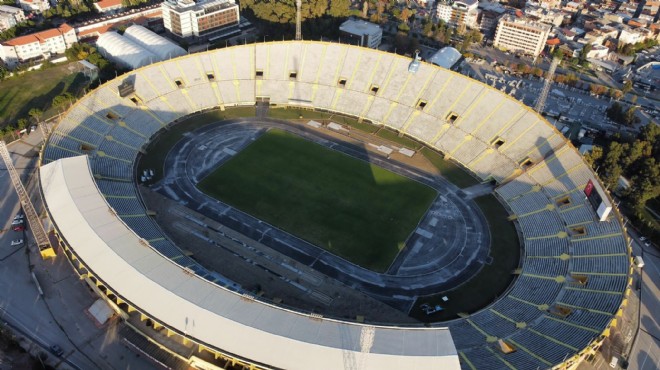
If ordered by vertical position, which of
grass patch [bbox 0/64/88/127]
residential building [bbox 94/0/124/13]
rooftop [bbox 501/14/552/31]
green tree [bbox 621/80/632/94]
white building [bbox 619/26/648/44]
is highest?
rooftop [bbox 501/14/552/31]

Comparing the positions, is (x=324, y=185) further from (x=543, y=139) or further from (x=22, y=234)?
(x=22, y=234)

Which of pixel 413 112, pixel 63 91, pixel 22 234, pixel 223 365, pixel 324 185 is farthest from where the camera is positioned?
pixel 63 91

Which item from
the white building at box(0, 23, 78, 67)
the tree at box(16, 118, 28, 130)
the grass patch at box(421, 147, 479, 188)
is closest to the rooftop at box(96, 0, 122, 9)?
the white building at box(0, 23, 78, 67)

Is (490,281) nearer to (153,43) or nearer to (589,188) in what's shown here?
(589,188)

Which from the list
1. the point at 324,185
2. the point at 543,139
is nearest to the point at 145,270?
the point at 324,185

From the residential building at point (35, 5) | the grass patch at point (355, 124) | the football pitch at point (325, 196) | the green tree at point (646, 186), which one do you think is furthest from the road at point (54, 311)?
the residential building at point (35, 5)

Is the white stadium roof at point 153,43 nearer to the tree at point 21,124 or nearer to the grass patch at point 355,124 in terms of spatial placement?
the tree at point 21,124

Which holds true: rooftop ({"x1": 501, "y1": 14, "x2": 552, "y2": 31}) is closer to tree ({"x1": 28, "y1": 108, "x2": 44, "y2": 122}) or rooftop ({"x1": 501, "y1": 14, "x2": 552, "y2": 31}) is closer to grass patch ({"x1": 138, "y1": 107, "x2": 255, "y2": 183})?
grass patch ({"x1": 138, "y1": 107, "x2": 255, "y2": 183})
